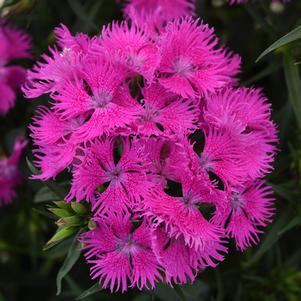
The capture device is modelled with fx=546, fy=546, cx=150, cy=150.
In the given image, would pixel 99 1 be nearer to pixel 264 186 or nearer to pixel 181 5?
pixel 181 5

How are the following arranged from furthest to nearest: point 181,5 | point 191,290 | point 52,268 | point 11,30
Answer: point 52,268 < point 11,30 < point 181,5 < point 191,290

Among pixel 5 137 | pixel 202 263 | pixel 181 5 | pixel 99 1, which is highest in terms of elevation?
pixel 181 5

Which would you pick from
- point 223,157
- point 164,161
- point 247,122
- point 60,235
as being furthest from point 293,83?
point 60,235

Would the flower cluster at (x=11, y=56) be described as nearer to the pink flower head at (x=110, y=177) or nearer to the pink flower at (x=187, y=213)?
the pink flower head at (x=110, y=177)

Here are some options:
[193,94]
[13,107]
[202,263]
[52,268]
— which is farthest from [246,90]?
[52,268]

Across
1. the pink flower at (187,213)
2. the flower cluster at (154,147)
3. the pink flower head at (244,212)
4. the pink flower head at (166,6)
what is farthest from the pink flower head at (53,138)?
the pink flower head at (166,6)

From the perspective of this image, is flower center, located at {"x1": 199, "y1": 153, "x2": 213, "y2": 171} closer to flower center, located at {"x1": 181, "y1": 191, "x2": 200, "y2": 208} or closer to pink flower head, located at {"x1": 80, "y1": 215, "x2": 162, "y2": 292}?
flower center, located at {"x1": 181, "y1": 191, "x2": 200, "y2": 208}

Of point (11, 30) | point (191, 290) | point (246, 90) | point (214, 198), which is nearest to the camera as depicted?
point (214, 198)

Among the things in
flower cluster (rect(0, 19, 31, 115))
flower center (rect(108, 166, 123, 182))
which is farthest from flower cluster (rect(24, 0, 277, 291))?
flower cluster (rect(0, 19, 31, 115))
